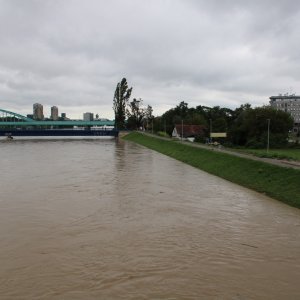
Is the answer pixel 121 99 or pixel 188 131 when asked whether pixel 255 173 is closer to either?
pixel 188 131

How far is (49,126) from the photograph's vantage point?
11838 centimetres

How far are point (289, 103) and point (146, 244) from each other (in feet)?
499

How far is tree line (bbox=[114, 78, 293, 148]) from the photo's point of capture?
180ft

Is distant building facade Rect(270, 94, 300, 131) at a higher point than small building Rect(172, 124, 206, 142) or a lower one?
higher

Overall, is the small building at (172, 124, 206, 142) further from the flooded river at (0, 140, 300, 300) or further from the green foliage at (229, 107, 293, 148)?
the flooded river at (0, 140, 300, 300)

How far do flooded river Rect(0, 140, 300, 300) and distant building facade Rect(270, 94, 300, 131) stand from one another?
138 metres

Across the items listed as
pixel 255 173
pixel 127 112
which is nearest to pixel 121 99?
pixel 127 112

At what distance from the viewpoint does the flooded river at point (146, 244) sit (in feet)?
23.8

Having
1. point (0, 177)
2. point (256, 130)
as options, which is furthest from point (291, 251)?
point (256, 130)

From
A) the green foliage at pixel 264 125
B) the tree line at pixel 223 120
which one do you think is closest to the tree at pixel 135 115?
the tree line at pixel 223 120

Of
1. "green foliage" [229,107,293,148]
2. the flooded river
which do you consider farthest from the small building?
the flooded river

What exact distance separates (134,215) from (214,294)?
20.6 ft

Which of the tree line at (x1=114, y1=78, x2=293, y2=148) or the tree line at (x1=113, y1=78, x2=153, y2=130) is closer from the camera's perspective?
the tree line at (x1=114, y1=78, x2=293, y2=148)

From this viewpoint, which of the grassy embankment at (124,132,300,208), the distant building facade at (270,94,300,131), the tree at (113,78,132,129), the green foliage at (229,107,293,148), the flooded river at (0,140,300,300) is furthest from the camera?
the distant building facade at (270,94,300,131)
